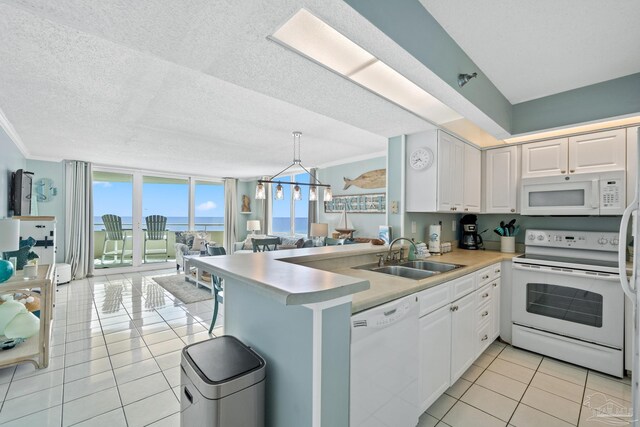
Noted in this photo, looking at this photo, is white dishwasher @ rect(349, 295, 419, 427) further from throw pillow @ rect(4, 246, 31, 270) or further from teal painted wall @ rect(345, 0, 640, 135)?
throw pillow @ rect(4, 246, 31, 270)

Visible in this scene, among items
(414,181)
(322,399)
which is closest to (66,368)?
(322,399)

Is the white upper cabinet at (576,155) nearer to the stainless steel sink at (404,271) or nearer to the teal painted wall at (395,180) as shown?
the teal painted wall at (395,180)

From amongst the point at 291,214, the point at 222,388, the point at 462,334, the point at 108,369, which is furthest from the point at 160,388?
the point at 291,214

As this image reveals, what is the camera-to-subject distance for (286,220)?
24.9ft

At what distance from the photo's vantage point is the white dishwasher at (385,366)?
4.09ft

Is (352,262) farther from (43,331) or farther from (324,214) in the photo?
(324,214)

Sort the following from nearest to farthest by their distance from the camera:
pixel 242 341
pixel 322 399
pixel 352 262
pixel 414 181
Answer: pixel 322 399, pixel 242 341, pixel 352 262, pixel 414 181

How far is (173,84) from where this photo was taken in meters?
2.37

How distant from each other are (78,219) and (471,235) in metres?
7.23

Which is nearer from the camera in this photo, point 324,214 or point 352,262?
point 352,262

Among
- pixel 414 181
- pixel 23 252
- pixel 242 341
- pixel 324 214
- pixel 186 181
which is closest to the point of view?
pixel 242 341

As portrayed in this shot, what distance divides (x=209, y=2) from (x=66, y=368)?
9.99 feet

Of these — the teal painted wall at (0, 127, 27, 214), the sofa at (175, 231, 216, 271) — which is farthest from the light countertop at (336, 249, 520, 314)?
the sofa at (175, 231, 216, 271)

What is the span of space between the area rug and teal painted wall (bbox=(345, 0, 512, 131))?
4.23 meters
